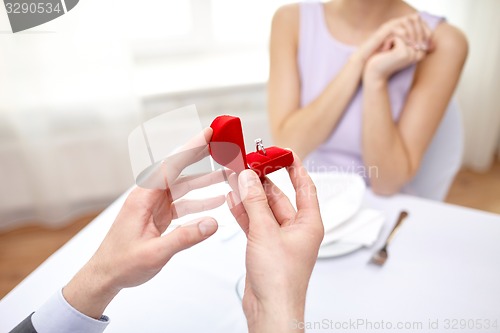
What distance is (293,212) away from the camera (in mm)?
627

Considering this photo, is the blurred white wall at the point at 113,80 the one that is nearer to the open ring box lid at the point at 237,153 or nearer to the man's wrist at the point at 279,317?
the open ring box lid at the point at 237,153

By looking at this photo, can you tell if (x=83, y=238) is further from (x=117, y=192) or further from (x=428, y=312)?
(x=117, y=192)

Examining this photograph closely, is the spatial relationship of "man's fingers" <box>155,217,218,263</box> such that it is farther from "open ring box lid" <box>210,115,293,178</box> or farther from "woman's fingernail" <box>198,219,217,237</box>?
"open ring box lid" <box>210,115,293,178</box>

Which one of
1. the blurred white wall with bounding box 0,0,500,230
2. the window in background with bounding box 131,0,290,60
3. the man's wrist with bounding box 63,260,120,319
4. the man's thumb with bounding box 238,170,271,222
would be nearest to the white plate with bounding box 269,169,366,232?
the man's thumb with bounding box 238,170,271,222

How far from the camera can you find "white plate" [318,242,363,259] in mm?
753

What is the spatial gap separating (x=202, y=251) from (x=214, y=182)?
177 millimetres

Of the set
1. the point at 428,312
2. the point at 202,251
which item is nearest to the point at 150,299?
the point at 202,251

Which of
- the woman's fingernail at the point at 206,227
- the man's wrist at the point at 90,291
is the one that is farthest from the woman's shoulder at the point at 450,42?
the man's wrist at the point at 90,291

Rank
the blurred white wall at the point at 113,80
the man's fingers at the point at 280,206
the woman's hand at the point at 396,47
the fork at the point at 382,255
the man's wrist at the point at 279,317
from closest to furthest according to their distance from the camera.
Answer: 1. the man's wrist at the point at 279,317
2. the man's fingers at the point at 280,206
3. the fork at the point at 382,255
4. the woman's hand at the point at 396,47
5. the blurred white wall at the point at 113,80

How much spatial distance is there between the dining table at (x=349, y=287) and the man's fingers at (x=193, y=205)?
0.11ft

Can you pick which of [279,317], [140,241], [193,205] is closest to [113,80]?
[193,205]

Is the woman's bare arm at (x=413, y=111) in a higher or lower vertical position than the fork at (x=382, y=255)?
higher

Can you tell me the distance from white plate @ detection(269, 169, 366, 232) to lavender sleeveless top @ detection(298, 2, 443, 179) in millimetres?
267

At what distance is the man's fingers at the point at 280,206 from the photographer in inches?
24.5
